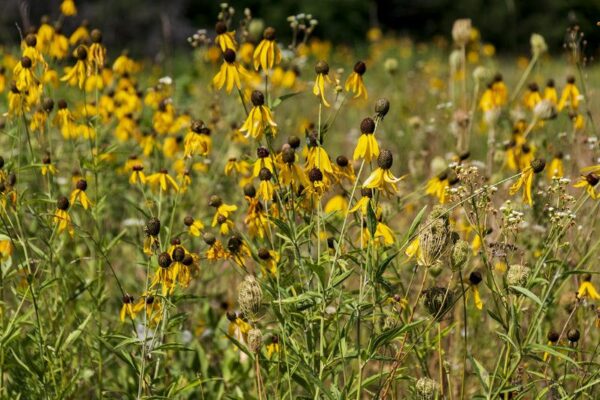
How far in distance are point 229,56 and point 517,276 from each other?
875 millimetres

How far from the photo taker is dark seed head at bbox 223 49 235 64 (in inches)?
80.1

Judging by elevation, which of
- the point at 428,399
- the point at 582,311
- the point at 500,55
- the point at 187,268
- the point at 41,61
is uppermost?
the point at 41,61

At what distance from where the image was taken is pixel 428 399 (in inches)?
68.4

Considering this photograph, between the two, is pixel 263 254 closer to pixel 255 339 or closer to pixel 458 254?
pixel 255 339

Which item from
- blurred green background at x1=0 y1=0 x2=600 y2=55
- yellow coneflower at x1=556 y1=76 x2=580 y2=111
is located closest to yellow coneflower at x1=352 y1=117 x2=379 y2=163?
yellow coneflower at x1=556 y1=76 x2=580 y2=111

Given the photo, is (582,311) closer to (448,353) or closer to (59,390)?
(448,353)

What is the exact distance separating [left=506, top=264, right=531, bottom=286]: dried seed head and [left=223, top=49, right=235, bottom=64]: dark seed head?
852mm

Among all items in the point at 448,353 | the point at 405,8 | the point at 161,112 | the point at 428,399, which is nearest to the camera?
the point at 428,399

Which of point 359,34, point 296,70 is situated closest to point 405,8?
point 359,34

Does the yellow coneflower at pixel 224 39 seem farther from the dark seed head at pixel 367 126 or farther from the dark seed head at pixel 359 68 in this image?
the dark seed head at pixel 367 126

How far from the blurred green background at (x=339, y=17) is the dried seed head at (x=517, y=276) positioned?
243 inches

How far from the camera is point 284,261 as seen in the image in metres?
1.96

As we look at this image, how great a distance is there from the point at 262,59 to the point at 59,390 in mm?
991

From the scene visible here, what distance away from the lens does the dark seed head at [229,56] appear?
204 cm
